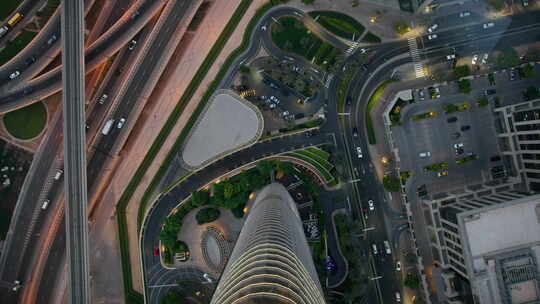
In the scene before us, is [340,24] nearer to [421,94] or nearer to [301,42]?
[301,42]

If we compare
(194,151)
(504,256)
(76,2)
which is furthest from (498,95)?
(76,2)

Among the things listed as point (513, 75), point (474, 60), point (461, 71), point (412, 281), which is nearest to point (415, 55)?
point (461, 71)

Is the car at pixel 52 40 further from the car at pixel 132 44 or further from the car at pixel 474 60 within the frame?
the car at pixel 474 60

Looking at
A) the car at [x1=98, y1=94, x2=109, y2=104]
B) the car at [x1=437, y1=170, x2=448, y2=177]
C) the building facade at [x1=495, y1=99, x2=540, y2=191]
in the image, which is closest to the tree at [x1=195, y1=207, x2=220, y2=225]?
the car at [x1=98, y1=94, x2=109, y2=104]

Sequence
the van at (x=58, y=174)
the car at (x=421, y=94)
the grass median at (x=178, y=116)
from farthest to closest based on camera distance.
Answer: the grass median at (x=178, y=116) → the van at (x=58, y=174) → the car at (x=421, y=94)

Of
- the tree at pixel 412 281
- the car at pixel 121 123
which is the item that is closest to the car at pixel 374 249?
the tree at pixel 412 281

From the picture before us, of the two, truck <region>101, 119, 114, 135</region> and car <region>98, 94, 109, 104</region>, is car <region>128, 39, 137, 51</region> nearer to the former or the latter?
car <region>98, 94, 109, 104</region>

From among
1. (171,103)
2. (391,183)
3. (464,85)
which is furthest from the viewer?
(171,103)
